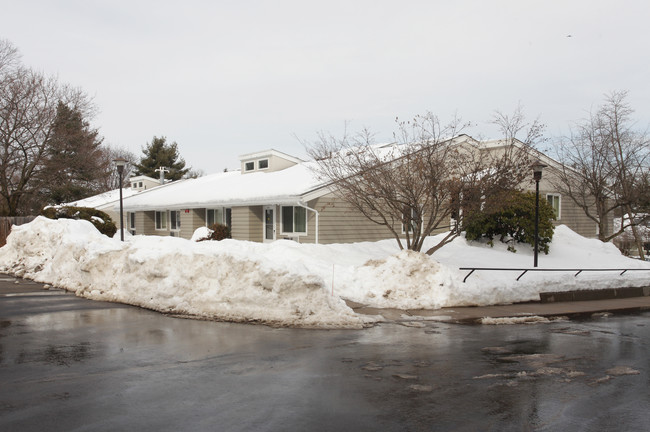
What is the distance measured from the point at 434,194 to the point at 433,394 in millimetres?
9829

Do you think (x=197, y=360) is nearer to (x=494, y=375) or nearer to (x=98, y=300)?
(x=494, y=375)

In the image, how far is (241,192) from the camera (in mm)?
24891

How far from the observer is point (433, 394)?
6039mm

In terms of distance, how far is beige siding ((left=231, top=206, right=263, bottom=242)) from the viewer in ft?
77.5

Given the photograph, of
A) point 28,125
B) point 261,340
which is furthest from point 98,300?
point 28,125

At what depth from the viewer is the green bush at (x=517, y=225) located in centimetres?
1952

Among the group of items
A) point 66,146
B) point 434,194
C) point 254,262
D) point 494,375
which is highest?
point 66,146

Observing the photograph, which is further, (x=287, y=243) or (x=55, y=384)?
(x=287, y=243)

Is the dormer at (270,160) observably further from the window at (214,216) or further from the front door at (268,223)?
the front door at (268,223)

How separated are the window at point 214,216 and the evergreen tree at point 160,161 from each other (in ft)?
122

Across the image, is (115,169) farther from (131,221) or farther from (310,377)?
(310,377)

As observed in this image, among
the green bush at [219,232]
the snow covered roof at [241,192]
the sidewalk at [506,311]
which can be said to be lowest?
the sidewalk at [506,311]

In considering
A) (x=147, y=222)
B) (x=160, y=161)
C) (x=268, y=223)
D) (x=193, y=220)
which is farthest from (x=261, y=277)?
(x=160, y=161)

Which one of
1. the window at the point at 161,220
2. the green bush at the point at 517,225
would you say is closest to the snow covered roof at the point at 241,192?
the window at the point at 161,220
